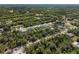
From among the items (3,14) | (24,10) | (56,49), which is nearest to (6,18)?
(3,14)

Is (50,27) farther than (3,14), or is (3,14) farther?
(3,14)

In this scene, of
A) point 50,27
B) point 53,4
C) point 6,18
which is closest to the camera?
point 50,27

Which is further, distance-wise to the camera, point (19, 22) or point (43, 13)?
point (43, 13)

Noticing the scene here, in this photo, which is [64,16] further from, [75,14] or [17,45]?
[17,45]

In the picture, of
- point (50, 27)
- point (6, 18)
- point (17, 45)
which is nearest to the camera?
point (17, 45)
